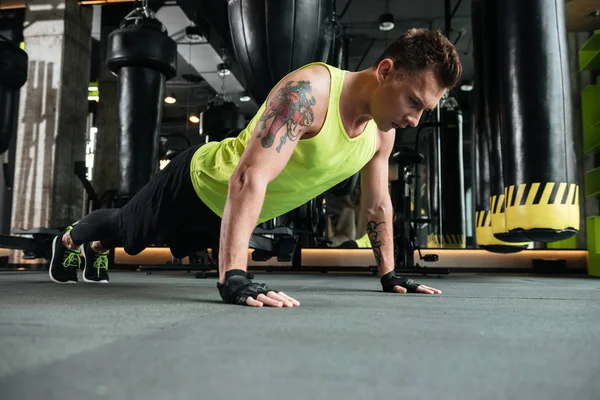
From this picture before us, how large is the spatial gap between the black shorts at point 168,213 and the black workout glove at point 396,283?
637 mm

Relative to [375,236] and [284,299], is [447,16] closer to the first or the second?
[375,236]

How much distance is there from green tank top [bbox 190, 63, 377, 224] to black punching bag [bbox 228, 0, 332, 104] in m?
0.35

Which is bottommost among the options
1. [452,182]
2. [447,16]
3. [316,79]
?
[316,79]

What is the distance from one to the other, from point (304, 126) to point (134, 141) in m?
1.64

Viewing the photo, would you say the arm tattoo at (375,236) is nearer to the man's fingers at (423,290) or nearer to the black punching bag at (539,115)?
the man's fingers at (423,290)

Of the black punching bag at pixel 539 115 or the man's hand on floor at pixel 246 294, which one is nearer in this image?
the man's hand on floor at pixel 246 294

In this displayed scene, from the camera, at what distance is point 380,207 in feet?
6.45

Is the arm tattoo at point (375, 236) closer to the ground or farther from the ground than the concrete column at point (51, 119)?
closer to the ground

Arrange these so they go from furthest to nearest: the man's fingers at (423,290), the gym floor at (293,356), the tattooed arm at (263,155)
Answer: the man's fingers at (423,290)
the tattooed arm at (263,155)
the gym floor at (293,356)

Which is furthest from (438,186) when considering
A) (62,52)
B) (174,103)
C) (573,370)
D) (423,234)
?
(573,370)

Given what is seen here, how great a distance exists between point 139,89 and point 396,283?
1861mm

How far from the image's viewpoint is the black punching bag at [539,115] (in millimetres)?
2010

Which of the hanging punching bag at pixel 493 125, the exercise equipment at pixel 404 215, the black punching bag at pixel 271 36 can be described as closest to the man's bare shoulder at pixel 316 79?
the black punching bag at pixel 271 36

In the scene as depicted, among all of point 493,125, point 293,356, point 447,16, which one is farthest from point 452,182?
point 293,356
